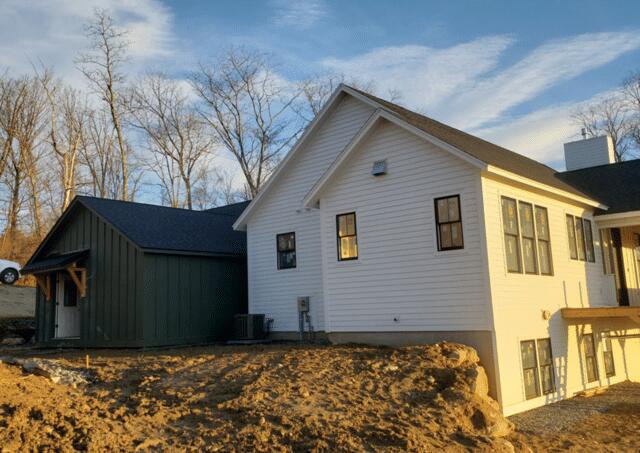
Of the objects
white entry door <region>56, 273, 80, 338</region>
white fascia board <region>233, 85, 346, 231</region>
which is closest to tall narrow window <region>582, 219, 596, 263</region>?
white fascia board <region>233, 85, 346, 231</region>

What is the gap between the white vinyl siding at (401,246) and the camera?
11961 mm

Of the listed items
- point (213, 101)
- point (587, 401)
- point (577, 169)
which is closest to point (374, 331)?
point (587, 401)

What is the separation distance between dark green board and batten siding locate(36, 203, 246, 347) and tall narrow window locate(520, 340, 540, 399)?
9062mm

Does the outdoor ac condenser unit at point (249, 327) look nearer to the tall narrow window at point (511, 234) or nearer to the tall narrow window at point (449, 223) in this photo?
the tall narrow window at point (449, 223)

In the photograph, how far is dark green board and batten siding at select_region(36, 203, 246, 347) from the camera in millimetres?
16312

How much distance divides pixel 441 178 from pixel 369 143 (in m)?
2.02

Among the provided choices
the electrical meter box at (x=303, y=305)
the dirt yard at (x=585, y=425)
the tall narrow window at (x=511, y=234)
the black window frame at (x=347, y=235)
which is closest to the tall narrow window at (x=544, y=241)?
the tall narrow window at (x=511, y=234)

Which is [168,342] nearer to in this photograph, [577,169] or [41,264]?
[41,264]

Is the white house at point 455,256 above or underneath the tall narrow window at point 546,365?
above

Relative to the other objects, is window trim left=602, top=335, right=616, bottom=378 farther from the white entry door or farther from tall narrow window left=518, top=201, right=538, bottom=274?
the white entry door

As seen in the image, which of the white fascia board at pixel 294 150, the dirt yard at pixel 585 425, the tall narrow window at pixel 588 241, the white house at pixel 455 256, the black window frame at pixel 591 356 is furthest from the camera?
the white fascia board at pixel 294 150

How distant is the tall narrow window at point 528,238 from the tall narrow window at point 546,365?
157cm

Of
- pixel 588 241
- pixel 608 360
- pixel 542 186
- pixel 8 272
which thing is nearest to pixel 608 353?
pixel 608 360

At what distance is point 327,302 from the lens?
1383cm
